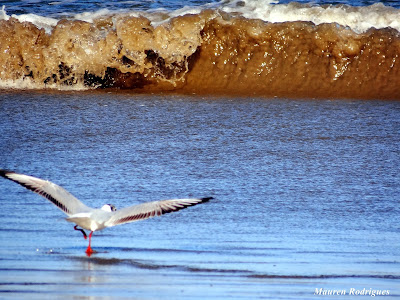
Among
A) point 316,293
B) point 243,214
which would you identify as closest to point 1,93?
point 243,214

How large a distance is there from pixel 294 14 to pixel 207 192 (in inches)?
181

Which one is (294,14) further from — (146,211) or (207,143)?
(146,211)

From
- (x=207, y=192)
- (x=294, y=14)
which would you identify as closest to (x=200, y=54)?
(x=294, y=14)

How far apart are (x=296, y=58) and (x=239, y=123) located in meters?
2.06

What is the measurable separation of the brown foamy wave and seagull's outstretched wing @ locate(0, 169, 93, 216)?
3821 millimetres

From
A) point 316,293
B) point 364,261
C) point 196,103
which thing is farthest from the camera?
point 196,103

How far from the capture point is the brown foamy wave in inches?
311

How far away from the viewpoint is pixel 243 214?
4242 millimetres

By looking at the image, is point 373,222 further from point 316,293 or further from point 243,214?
point 316,293

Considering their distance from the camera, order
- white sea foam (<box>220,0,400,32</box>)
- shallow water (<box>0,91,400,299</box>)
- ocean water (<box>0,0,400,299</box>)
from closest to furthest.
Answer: shallow water (<box>0,91,400,299</box>)
ocean water (<box>0,0,400,299</box>)
white sea foam (<box>220,0,400,32</box>)

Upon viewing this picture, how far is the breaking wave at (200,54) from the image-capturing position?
7.88 meters
